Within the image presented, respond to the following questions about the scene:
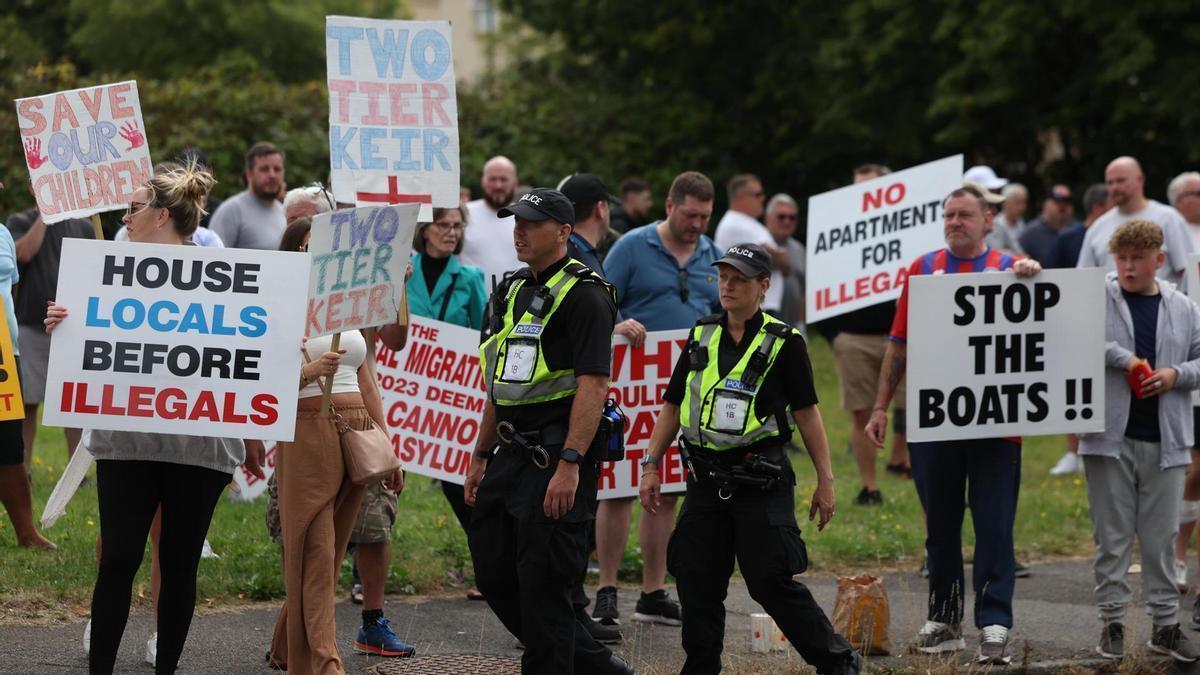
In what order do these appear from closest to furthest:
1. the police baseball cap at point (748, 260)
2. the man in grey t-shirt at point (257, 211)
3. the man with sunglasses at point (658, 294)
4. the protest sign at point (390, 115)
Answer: the police baseball cap at point (748, 260) → the protest sign at point (390, 115) → the man with sunglasses at point (658, 294) → the man in grey t-shirt at point (257, 211)

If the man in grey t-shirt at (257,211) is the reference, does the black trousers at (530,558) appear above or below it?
below

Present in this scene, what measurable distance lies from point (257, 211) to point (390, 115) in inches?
119

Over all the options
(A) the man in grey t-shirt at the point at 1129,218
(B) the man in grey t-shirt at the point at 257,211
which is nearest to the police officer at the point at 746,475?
(B) the man in grey t-shirt at the point at 257,211

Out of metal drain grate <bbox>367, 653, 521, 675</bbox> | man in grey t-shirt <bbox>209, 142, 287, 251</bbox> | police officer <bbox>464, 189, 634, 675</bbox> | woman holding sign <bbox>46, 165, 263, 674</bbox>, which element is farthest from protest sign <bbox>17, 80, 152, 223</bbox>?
man in grey t-shirt <bbox>209, 142, 287, 251</bbox>

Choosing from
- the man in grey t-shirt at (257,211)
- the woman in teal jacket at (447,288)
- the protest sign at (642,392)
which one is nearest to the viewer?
the protest sign at (642,392)

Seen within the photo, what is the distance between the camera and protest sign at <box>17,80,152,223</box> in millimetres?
7250

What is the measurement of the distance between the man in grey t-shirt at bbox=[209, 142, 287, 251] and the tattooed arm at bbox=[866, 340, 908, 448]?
4137 millimetres

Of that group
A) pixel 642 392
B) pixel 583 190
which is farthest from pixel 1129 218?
pixel 583 190

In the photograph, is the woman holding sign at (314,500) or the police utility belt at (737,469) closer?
the woman holding sign at (314,500)

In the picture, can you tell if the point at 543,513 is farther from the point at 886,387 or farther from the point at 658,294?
the point at 658,294

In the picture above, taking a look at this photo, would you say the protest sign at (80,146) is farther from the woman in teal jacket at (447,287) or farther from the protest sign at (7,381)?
the woman in teal jacket at (447,287)

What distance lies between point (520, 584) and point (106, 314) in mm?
1866

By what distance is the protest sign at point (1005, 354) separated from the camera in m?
7.83

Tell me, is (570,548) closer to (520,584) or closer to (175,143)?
(520,584)
